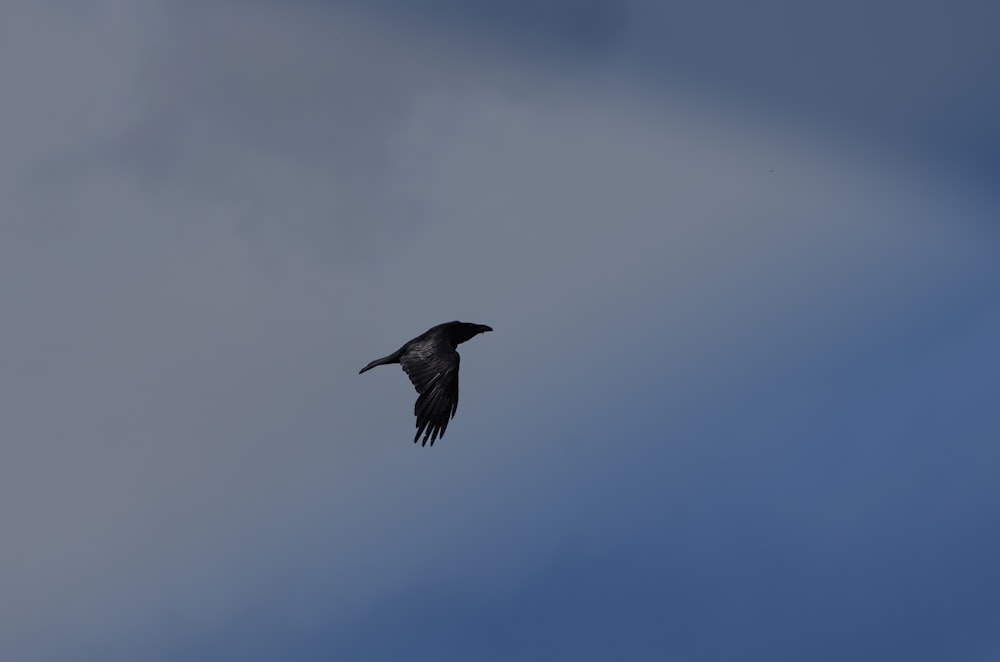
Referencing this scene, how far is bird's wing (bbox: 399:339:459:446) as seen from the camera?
5772 centimetres

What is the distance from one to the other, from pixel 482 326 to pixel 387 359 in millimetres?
4970

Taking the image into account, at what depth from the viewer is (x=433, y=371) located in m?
59.4

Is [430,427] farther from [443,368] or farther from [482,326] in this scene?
[482,326]

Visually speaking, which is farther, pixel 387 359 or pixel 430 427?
pixel 387 359

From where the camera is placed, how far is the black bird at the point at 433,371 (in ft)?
189

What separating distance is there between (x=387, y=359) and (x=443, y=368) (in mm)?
2850

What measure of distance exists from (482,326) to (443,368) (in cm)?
609

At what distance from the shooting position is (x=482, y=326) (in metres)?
65.2

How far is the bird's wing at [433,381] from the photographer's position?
57719 millimetres

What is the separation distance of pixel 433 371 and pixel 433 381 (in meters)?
0.53

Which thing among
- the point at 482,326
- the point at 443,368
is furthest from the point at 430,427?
the point at 482,326

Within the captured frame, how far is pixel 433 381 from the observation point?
58.9 meters

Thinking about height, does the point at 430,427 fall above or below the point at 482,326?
below

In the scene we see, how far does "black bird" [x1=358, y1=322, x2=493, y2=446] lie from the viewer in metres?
57.8
